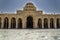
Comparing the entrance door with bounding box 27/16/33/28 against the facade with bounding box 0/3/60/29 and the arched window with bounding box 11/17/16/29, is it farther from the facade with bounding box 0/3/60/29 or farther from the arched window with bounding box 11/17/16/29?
the arched window with bounding box 11/17/16/29

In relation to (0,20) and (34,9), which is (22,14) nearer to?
(34,9)

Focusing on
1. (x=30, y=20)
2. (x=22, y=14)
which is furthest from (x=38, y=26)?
(x=22, y=14)

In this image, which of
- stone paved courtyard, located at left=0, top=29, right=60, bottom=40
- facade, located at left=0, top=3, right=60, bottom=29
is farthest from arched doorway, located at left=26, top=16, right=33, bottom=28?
stone paved courtyard, located at left=0, top=29, right=60, bottom=40

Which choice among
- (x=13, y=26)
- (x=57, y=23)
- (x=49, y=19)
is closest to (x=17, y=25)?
(x=13, y=26)

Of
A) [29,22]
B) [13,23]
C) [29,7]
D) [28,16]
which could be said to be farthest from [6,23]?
[29,7]

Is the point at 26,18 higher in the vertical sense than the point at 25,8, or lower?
lower

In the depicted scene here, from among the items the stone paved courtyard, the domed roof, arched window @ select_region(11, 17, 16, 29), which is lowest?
the stone paved courtyard

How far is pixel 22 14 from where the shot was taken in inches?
1345

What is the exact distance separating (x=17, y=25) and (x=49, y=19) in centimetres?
810

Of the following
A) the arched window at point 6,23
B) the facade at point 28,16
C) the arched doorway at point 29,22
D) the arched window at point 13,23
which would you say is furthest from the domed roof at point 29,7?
the arched window at point 6,23

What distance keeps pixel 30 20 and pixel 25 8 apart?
3911mm

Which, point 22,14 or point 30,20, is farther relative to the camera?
point 30,20

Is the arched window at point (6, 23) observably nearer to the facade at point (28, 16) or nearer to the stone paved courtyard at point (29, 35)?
the facade at point (28, 16)

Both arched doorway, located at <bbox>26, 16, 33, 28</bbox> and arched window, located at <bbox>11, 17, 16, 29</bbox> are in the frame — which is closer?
arched window, located at <bbox>11, 17, 16, 29</bbox>
